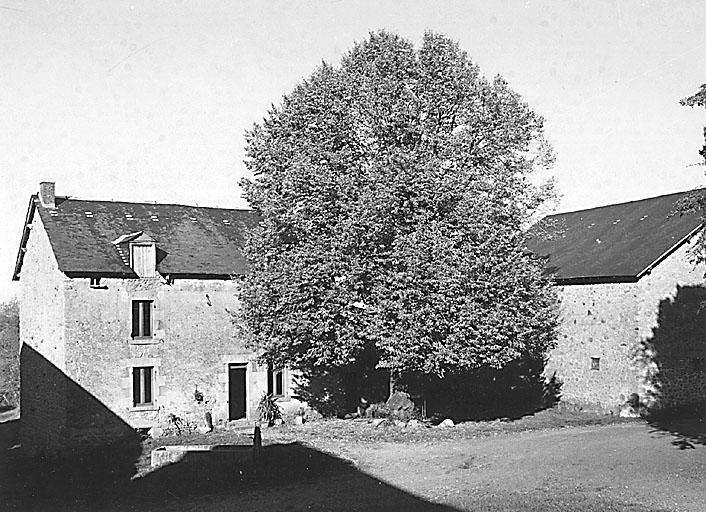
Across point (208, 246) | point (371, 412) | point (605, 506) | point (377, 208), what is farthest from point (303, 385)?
point (605, 506)

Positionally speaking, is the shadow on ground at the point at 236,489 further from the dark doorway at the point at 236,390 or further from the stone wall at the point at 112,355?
the dark doorway at the point at 236,390

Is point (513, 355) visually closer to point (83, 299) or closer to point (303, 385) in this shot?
point (303, 385)

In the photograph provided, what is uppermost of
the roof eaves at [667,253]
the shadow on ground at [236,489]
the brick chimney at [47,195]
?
the brick chimney at [47,195]

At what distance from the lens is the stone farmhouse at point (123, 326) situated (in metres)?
28.0

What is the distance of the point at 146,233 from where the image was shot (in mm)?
31422

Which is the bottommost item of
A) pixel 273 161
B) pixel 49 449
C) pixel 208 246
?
pixel 49 449

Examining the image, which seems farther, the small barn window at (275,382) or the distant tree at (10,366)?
the distant tree at (10,366)

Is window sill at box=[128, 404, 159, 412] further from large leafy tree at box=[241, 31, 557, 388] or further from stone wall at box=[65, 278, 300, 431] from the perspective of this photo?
large leafy tree at box=[241, 31, 557, 388]

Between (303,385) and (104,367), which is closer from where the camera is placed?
(104,367)

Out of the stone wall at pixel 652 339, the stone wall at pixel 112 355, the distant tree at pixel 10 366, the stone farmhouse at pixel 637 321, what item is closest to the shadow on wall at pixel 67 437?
the stone wall at pixel 112 355

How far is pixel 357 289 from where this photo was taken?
25.0m

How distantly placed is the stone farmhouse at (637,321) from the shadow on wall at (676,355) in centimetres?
4

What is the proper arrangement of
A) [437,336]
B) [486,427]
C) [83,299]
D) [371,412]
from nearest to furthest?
[437,336]
[486,427]
[83,299]
[371,412]

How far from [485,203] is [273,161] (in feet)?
23.3
